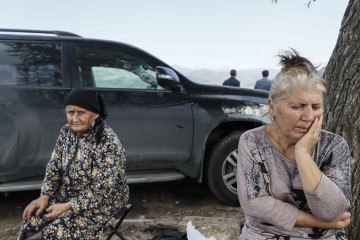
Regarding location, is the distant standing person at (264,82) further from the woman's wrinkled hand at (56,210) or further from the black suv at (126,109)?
the woman's wrinkled hand at (56,210)

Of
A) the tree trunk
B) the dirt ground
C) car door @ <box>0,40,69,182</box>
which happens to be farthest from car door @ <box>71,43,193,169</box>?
the tree trunk

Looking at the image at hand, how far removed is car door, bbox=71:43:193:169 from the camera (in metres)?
3.97

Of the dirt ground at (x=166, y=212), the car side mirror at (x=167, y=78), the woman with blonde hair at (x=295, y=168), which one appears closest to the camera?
the woman with blonde hair at (x=295, y=168)

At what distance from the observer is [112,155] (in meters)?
2.54

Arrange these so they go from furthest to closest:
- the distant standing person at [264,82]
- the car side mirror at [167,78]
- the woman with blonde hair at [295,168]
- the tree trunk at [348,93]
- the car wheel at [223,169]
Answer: the distant standing person at [264,82], the car wheel at [223,169], the car side mirror at [167,78], the tree trunk at [348,93], the woman with blonde hair at [295,168]

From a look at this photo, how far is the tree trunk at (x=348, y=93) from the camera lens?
244 cm

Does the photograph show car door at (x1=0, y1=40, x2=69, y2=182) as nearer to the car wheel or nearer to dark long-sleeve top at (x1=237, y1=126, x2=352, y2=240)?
the car wheel

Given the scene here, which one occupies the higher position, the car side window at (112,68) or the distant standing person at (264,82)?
the car side window at (112,68)

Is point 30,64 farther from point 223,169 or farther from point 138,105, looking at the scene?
point 223,169

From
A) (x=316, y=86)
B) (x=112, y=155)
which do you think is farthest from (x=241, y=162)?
(x=112, y=155)

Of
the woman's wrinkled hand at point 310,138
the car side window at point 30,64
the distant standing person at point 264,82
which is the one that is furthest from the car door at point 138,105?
the distant standing person at point 264,82

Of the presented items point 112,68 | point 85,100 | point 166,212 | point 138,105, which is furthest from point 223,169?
point 85,100

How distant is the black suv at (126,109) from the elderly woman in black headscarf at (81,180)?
1.20m

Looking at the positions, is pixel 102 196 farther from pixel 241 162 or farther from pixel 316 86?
pixel 316 86
